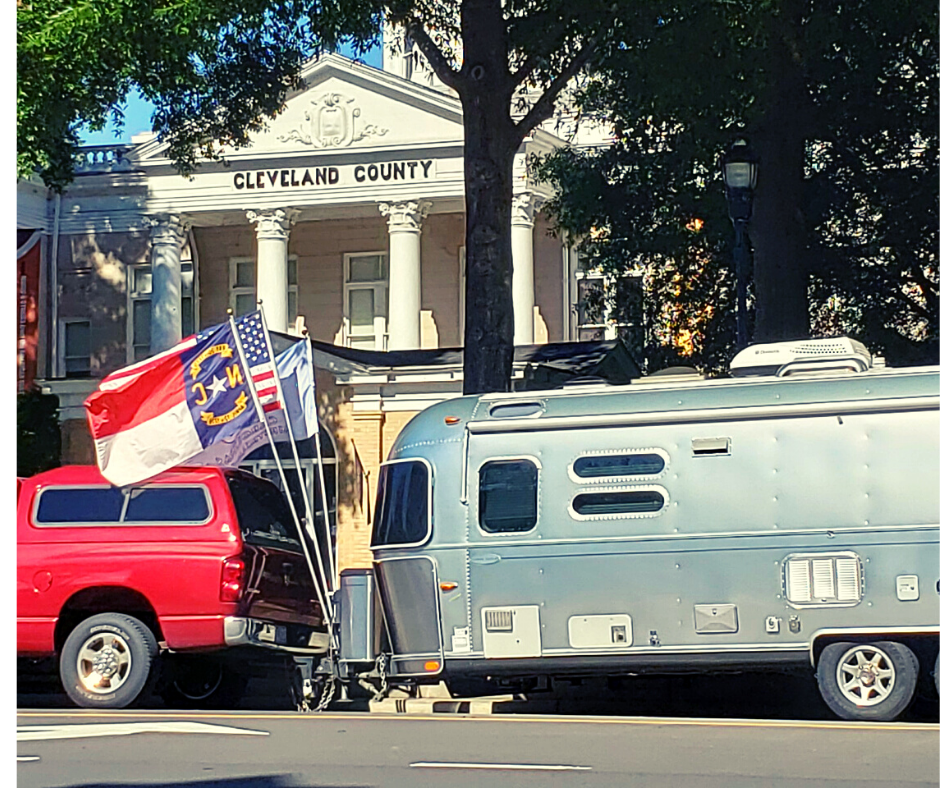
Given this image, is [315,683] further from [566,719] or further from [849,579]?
[849,579]

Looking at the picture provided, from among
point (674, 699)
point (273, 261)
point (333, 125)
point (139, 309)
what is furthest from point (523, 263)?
point (674, 699)

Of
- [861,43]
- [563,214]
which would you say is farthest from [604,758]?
[563,214]

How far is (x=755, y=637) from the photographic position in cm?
1184

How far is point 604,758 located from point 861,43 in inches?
448

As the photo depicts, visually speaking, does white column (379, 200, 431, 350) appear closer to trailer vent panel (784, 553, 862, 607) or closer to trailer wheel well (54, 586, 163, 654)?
trailer wheel well (54, 586, 163, 654)

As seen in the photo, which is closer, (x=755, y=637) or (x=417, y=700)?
(x=755, y=637)

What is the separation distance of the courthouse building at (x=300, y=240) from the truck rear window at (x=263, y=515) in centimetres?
1376

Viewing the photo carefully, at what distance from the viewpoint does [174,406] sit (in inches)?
540

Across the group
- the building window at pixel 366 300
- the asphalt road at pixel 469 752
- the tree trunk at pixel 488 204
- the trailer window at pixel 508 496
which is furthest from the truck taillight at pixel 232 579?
the building window at pixel 366 300

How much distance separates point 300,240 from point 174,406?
19.5 metres

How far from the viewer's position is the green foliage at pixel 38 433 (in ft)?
76.9

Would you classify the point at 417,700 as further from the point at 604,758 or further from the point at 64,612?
the point at 604,758

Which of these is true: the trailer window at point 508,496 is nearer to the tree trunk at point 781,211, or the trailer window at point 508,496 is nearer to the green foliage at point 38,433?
the tree trunk at point 781,211

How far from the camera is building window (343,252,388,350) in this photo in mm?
32094
